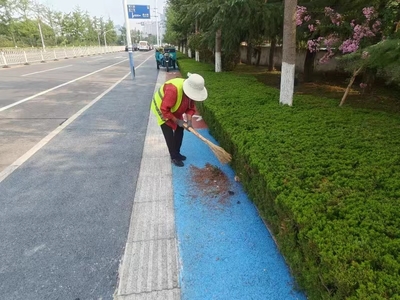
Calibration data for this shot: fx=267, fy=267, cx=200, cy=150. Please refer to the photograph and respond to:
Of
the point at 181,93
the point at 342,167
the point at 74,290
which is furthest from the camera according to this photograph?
the point at 181,93

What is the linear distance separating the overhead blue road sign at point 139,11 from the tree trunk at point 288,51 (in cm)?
1212

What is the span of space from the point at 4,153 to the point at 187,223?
3.50 m

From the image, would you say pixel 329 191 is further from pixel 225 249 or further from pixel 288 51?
pixel 288 51

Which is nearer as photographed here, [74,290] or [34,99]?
[74,290]

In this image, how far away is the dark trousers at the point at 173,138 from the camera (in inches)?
143

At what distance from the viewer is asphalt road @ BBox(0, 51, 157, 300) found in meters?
2.02

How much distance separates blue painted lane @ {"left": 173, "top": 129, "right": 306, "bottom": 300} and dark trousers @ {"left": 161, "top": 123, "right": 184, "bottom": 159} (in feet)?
2.15

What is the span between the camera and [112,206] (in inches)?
114

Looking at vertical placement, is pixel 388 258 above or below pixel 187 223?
above

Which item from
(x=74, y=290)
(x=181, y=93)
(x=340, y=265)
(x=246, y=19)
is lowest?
(x=74, y=290)

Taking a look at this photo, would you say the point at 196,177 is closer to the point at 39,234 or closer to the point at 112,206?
the point at 112,206

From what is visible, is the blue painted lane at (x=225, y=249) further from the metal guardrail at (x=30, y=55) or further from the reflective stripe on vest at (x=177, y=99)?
the metal guardrail at (x=30, y=55)

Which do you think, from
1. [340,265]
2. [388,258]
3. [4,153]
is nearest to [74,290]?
[340,265]

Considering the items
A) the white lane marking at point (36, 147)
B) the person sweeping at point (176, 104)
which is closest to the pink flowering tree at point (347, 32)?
the person sweeping at point (176, 104)
